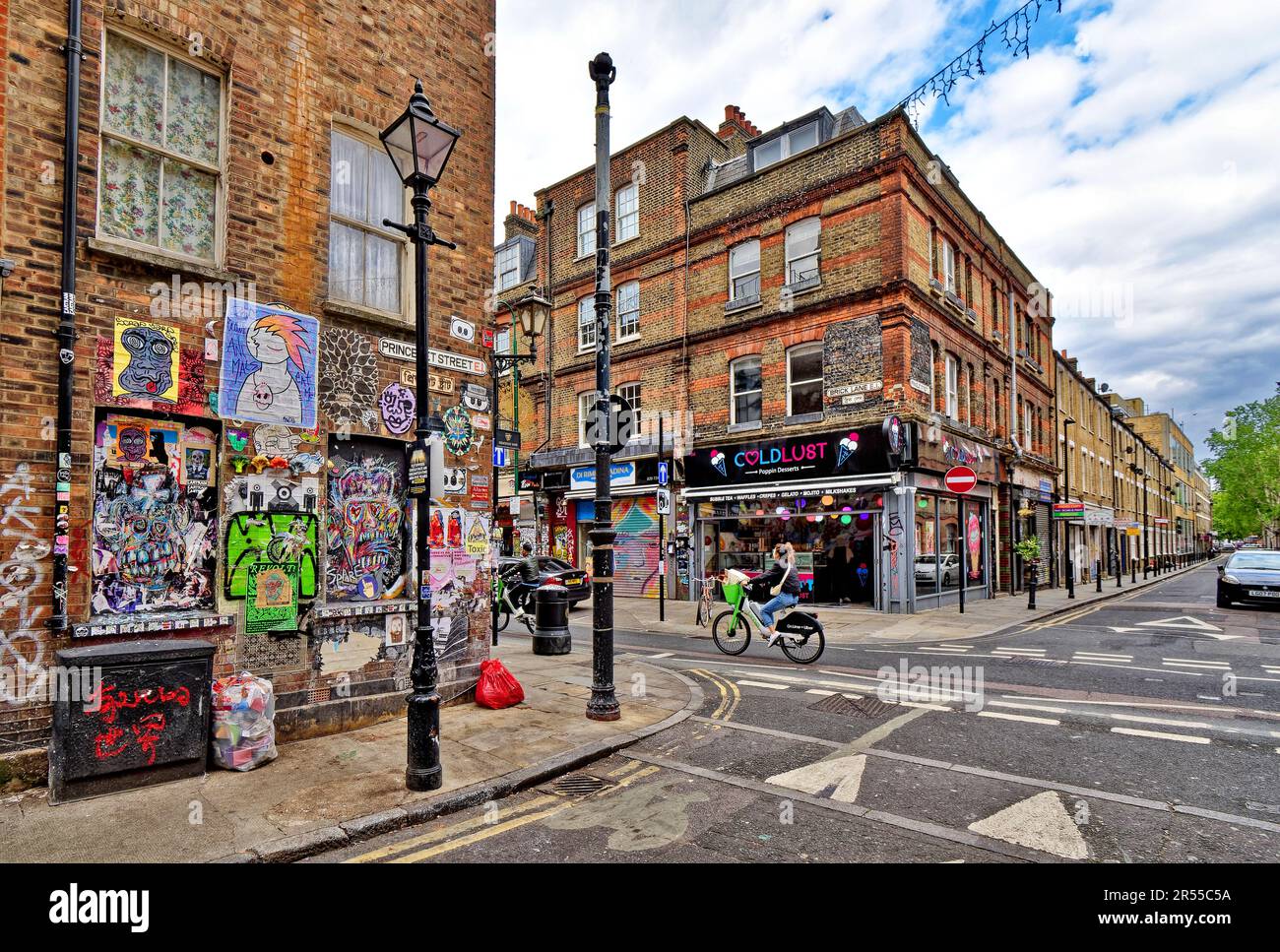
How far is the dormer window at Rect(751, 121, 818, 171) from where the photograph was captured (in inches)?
779

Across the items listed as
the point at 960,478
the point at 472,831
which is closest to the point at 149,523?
Answer: the point at 472,831

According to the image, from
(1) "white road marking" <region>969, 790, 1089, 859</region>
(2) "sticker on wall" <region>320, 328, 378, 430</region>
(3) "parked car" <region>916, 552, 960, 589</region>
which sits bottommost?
(1) "white road marking" <region>969, 790, 1089, 859</region>

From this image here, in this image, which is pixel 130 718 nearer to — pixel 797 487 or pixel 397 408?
pixel 397 408

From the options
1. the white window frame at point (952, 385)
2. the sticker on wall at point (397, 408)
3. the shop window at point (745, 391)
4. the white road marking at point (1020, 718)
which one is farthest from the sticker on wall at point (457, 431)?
the white window frame at point (952, 385)

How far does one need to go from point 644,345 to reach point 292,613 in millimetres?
16847

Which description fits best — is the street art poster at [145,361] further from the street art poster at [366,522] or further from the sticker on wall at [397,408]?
the sticker on wall at [397,408]

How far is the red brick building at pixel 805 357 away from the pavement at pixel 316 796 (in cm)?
1170

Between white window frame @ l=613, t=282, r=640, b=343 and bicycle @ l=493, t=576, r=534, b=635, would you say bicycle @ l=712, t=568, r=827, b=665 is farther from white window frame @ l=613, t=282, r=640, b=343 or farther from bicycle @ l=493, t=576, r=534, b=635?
white window frame @ l=613, t=282, r=640, b=343

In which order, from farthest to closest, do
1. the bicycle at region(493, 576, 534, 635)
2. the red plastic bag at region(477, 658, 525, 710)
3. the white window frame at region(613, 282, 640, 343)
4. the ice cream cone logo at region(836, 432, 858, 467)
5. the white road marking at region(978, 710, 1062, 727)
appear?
the white window frame at region(613, 282, 640, 343) → the ice cream cone logo at region(836, 432, 858, 467) → the bicycle at region(493, 576, 534, 635) → the red plastic bag at region(477, 658, 525, 710) → the white road marking at region(978, 710, 1062, 727)

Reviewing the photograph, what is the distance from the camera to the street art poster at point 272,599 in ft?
19.9

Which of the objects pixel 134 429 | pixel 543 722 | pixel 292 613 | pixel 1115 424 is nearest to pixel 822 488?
pixel 543 722

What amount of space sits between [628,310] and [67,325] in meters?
18.7

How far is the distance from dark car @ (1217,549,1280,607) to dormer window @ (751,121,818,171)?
53.9 ft

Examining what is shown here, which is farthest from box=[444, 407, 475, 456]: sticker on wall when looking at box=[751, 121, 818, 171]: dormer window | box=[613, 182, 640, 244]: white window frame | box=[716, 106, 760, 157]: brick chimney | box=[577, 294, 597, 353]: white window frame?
box=[716, 106, 760, 157]: brick chimney
